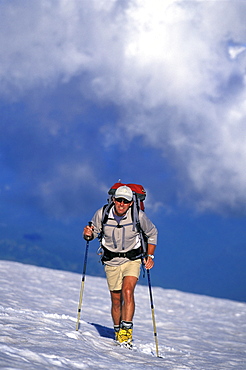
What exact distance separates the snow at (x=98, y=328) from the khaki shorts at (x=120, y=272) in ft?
3.13

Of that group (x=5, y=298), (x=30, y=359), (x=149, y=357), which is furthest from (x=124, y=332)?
(x=5, y=298)

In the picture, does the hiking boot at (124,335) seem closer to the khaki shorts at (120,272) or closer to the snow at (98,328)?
the snow at (98,328)

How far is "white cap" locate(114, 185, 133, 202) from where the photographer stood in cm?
686

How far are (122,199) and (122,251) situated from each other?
96 centimetres

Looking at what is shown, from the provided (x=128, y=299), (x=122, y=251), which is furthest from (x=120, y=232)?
(x=128, y=299)

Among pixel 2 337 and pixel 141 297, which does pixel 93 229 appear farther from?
pixel 141 297

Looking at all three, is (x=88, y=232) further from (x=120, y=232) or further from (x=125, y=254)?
(x=125, y=254)

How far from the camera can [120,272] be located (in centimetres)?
729

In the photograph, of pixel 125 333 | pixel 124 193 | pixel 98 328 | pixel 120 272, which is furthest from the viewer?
pixel 98 328

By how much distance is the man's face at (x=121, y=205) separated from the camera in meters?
6.92

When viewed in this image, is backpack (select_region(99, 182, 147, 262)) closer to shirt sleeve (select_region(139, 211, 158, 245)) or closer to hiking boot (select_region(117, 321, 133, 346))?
shirt sleeve (select_region(139, 211, 158, 245))

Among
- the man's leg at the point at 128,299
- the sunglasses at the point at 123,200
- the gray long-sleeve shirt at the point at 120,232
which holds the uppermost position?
the sunglasses at the point at 123,200

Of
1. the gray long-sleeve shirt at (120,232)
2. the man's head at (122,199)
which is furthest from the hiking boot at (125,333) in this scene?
the man's head at (122,199)

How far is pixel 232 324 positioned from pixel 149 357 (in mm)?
9381
